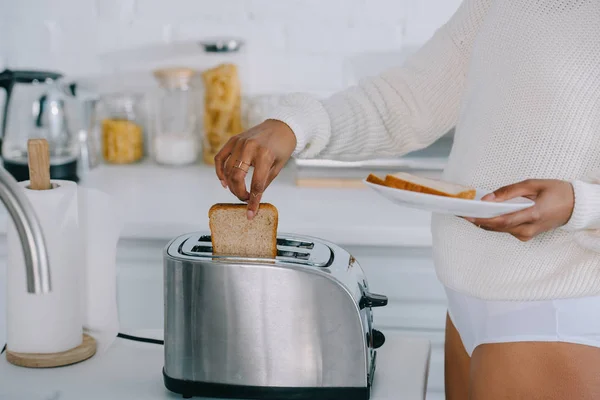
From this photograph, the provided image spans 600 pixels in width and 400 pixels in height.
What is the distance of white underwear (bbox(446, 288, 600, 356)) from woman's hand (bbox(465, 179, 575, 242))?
124mm

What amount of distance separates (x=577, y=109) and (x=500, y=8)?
20 cm

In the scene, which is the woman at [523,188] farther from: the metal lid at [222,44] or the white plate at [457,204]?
the metal lid at [222,44]

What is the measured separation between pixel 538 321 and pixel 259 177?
15.6 inches

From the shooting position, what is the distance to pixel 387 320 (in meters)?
1.70

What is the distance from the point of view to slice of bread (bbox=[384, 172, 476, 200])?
942 millimetres

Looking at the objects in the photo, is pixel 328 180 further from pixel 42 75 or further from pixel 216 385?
pixel 216 385

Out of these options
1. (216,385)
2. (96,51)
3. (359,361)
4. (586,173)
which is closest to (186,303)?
(216,385)

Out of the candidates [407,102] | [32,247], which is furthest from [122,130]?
[32,247]

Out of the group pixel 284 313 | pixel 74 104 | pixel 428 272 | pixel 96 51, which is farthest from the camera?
pixel 96 51

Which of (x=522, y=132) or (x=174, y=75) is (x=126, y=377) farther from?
(x=174, y=75)

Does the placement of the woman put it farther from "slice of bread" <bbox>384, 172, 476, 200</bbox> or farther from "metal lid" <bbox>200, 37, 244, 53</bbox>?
"metal lid" <bbox>200, 37, 244, 53</bbox>

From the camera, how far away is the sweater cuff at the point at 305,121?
1135 mm

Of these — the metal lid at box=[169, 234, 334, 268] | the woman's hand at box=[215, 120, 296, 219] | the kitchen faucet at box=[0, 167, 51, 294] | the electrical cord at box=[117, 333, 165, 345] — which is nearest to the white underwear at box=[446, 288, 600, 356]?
the metal lid at box=[169, 234, 334, 268]

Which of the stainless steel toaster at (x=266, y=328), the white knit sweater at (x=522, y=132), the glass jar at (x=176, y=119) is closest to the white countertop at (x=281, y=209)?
the glass jar at (x=176, y=119)
